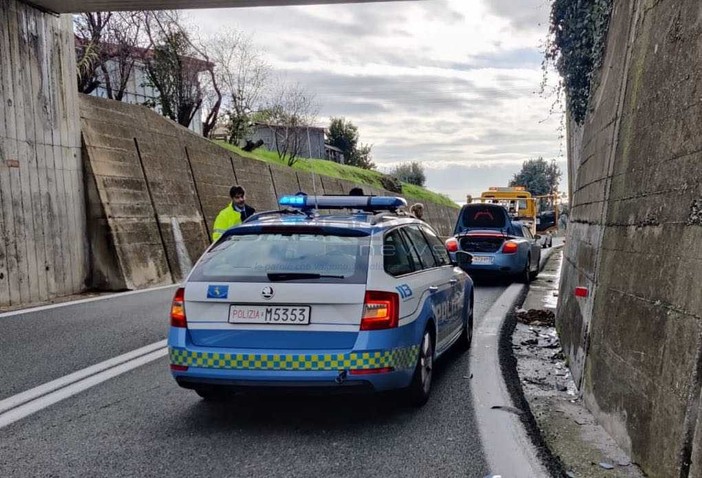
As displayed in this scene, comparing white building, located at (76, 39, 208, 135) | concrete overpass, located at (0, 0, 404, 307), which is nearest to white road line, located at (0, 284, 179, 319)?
concrete overpass, located at (0, 0, 404, 307)

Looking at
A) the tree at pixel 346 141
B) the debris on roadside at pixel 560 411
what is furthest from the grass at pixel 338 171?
the debris on roadside at pixel 560 411

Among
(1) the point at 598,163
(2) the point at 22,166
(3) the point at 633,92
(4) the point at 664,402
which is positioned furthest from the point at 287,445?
(2) the point at 22,166

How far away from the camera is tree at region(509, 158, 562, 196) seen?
8038cm

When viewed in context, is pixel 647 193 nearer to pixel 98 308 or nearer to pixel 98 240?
pixel 98 308

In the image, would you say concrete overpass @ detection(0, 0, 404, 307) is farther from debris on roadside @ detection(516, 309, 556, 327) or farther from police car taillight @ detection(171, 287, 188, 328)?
police car taillight @ detection(171, 287, 188, 328)

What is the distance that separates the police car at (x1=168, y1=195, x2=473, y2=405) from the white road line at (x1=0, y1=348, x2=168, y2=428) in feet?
4.07

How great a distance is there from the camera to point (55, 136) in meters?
11.9

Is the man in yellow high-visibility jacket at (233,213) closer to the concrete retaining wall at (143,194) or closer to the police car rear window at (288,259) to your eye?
the police car rear window at (288,259)

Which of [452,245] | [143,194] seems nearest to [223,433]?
[452,245]

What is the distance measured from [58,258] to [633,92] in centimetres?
1039

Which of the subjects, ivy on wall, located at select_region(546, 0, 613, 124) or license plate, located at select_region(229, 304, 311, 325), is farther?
ivy on wall, located at select_region(546, 0, 613, 124)

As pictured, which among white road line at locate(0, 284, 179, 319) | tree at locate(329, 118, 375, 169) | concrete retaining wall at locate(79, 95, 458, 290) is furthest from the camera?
tree at locate(329, 118, 375, 169)

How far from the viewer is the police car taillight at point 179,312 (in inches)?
175

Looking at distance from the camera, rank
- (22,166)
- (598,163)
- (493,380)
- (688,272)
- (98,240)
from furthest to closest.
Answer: (98,240) → (22,166) → (598,163) → (493,380) → (688,272)
